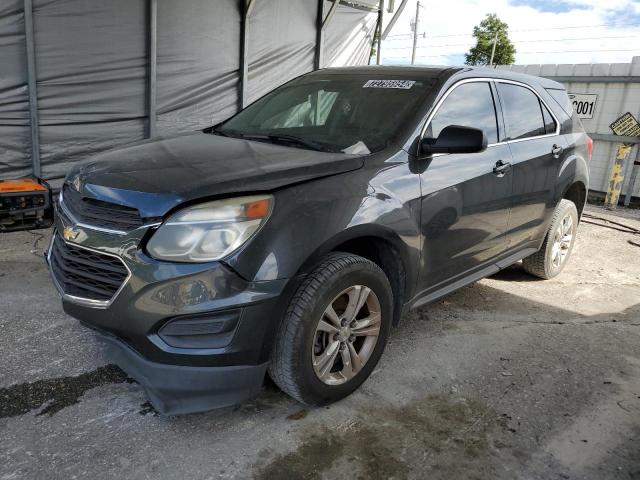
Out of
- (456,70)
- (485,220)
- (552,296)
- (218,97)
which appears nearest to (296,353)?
(485,220)

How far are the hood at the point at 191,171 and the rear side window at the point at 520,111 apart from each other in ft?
5.25

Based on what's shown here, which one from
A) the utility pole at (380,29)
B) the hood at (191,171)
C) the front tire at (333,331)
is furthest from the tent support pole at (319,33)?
the front tire at (333,331)

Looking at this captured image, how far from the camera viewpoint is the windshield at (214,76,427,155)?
296cm

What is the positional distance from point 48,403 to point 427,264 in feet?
6.81

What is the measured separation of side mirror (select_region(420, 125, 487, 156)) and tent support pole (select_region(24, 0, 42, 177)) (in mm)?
4865

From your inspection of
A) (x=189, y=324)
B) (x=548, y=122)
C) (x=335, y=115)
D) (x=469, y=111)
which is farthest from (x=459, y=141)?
(x=548, y=122)

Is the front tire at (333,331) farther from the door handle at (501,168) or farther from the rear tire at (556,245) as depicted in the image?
the rear tire at (556,245)

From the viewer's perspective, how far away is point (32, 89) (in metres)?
5.82

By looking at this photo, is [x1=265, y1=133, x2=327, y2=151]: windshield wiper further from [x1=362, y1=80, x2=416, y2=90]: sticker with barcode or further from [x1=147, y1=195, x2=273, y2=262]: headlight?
[x1=147, y1=195, x2=273, y2=262]: headlight

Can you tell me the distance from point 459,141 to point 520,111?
1.36 meters

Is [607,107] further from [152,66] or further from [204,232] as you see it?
[204,232]

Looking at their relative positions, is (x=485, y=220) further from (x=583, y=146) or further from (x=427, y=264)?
(x=583, y=146)

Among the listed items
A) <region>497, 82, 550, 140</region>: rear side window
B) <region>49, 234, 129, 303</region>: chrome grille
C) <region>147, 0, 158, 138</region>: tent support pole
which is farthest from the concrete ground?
<region>147, 0, 158, 138</region>: tent support pole

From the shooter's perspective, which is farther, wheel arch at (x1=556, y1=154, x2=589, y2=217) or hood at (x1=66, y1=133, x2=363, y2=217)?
wheel arch at (x1=556, y1=154, x2=589, y2=217)
